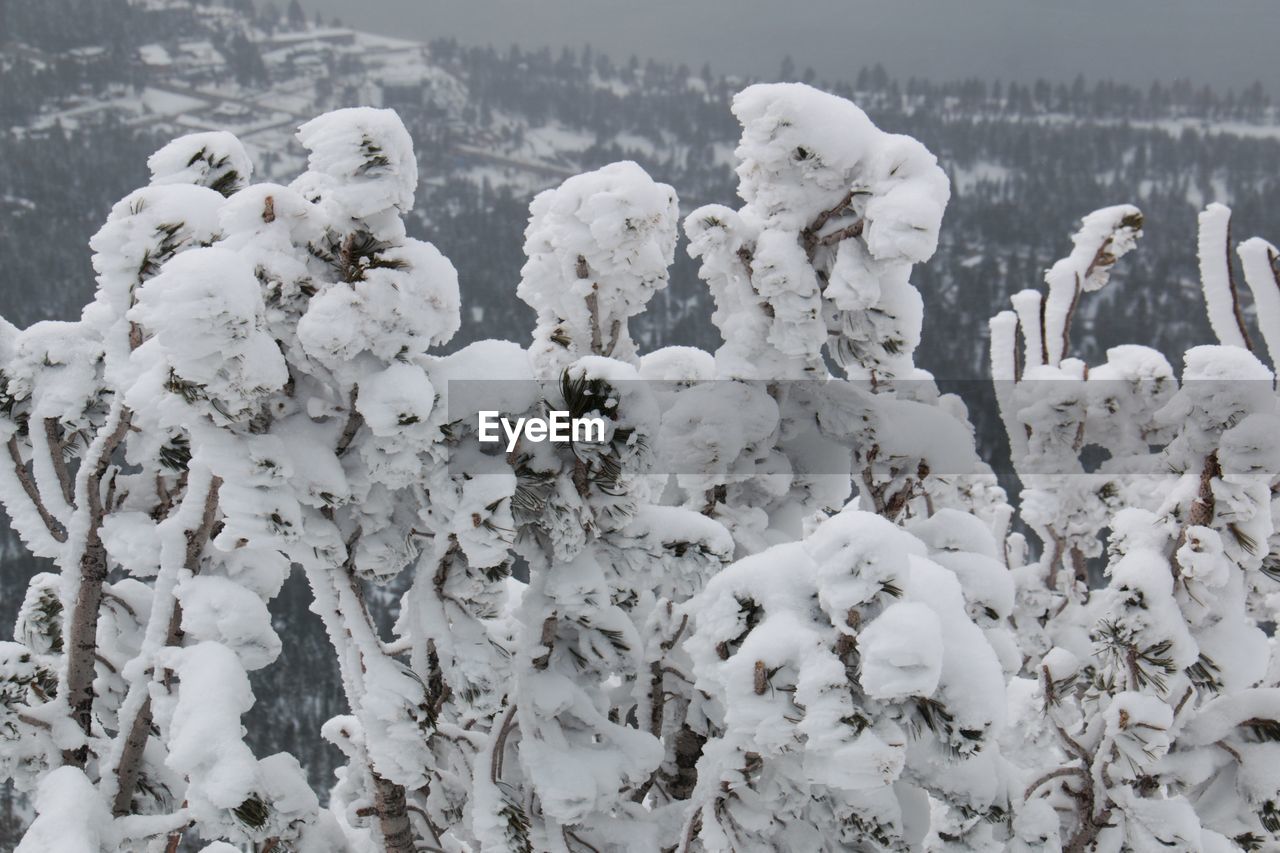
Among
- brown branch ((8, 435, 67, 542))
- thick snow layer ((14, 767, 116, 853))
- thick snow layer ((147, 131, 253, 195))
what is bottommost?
thick snow layer ((14, 767, 116, 853))

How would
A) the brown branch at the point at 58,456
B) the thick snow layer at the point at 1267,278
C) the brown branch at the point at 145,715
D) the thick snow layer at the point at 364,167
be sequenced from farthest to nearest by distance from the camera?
the thick snow layer at the point at 1267,278
the brown branch at the point at 58,456
the brown branch at the point at 145,715
the thick snow layer at the point at 364,167

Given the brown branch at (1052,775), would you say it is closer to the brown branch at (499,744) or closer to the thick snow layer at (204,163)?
the brown branch at (499,744)

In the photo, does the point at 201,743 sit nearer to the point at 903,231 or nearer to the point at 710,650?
the point at 710,650

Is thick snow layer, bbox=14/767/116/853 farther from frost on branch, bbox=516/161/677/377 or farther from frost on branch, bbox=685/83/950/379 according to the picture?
frost on branch, bbox=685/83/950/379

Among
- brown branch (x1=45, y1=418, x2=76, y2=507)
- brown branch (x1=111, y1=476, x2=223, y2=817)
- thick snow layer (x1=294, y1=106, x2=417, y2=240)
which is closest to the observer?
thick snow layer (x1=294, y1=106, x2=417, y2=240)

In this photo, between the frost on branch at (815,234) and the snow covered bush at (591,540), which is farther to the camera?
the frost on branch at (815,234)

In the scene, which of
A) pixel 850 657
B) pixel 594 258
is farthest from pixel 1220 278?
pixel 850 657

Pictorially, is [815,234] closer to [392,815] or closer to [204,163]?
[204,163]

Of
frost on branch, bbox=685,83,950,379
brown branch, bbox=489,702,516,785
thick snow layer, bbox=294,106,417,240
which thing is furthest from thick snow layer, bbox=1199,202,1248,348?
thick snow layer, bbox=294,106,417,240

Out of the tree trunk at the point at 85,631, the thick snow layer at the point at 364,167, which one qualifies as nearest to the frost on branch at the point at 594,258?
the thick snow layer at the point at 364,167

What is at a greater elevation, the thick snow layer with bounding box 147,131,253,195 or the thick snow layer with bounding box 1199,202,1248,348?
the thick snow layer with bounding box 147,131,253,195

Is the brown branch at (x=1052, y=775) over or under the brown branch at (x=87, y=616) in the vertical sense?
under

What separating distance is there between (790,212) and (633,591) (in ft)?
4.81

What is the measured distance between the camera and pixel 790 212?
11.1ft
